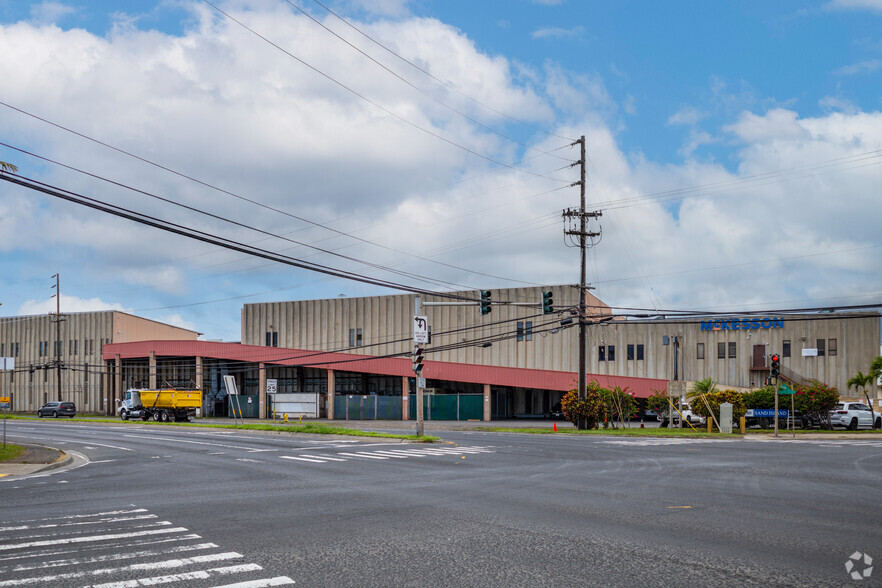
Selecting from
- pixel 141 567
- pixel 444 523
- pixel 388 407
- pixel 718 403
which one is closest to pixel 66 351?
pixel 388 407

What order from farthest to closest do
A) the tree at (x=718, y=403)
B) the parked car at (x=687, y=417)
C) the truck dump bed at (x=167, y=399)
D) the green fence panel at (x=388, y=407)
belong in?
the green fence panel at (x=388, y=407)
the truck dump bed at (x=167, y=399)
the parked car at (x=687, y=417)
the tree at (x=718, y=403)

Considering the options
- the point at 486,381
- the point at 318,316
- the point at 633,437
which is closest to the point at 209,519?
the point at 633,437

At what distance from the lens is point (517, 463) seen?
68.1 feet

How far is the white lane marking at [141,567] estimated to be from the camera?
757cm

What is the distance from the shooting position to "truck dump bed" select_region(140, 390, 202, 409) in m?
59.1

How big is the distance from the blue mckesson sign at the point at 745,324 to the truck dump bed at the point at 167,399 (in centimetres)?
4284

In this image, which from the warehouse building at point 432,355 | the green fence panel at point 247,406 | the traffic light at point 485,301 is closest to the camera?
the traffic light at point 485,301

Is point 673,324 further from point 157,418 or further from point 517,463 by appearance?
point 517,463

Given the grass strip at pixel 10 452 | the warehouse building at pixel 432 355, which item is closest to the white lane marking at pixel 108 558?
the grass strip at pixel 10 452

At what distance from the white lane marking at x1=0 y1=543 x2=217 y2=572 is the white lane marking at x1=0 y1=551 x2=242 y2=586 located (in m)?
0.43

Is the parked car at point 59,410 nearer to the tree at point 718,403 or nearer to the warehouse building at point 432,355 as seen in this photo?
the warehouse building at point 432,355

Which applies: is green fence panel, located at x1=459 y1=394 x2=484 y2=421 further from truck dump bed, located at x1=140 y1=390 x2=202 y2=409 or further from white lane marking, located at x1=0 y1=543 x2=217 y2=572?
white lane marking, located at x1=0 y1=543 x2=217 y2=572

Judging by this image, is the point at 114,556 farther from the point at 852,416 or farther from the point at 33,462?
the point at 852,416

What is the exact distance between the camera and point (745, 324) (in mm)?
65500
